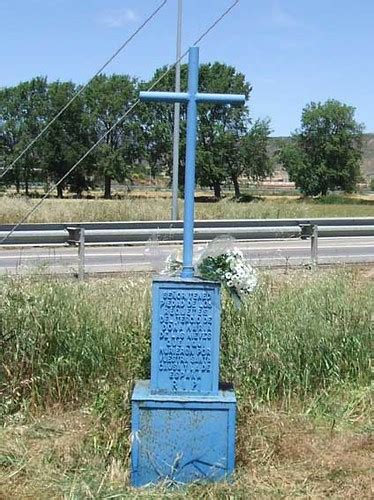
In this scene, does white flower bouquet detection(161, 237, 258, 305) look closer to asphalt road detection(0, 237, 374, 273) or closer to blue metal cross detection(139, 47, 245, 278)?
blue metal cross detection(139, 47, 245, 278)

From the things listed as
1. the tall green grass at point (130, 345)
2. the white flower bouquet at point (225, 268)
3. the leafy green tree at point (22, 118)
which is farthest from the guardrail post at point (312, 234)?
the leafy green tree at point (22, 118)

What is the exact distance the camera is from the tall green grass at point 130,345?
4859mm

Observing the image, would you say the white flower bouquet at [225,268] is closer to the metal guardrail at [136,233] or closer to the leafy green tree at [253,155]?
the metal guardrail at [136,233]

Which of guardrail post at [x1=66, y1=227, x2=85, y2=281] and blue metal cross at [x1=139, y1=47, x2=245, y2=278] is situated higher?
blue metal cross at [x1=139, y1=47, x2=245, y2=278]

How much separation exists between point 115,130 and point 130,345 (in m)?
68.8

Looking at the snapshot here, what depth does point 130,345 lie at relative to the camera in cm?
508

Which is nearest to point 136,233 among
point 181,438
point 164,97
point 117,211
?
point 164,97

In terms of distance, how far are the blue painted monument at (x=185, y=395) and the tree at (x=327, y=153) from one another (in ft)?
276

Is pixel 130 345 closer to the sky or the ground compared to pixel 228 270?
closer to the ground

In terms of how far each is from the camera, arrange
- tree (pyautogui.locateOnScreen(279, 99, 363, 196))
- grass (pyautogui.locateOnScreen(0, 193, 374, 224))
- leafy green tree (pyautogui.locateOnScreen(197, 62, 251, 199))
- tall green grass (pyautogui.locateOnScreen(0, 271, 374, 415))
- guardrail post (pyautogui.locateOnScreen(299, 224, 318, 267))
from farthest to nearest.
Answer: tree (pyautogui.locateOnScreen(279, 99, 363, 196))
leafy green tree (pyautogui.locateOnScreen(197, 62, 251, 199))
grass (pyautogui.locateOnScreen(0, 193, 374, 224))
guardrail post (pyautogui.locateOnScreen(299, 224, 318, 267))
tall green grass (pyautogui.locateOnScreen(0, 271, 374, 415))

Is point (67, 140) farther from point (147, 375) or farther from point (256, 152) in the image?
point (147, 375)

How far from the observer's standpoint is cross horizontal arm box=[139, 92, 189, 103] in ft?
13.7

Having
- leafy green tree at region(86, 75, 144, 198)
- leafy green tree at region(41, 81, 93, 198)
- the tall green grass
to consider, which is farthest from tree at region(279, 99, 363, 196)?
the tall green grass

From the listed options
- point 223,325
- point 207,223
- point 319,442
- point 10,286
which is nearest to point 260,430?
point 319,442
